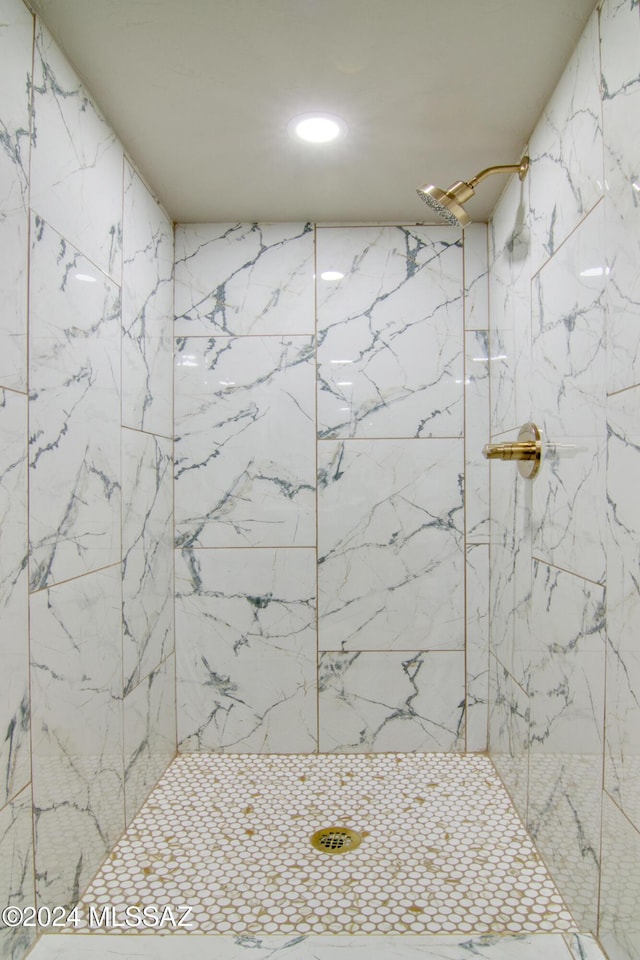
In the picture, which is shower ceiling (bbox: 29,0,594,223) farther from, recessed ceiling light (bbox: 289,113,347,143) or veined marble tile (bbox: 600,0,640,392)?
veined marble tile (bbox: 600,0,640,392)

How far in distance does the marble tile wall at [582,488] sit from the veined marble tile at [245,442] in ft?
2.37

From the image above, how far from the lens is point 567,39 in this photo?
1.25m

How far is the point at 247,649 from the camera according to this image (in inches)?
83.0

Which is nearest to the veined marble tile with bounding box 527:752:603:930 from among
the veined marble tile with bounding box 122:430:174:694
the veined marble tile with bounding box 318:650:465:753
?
the veined marble tile with bounding box 318:650:465:753

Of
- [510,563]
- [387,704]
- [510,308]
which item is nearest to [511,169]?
[510,308]

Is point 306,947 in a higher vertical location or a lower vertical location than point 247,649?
lower

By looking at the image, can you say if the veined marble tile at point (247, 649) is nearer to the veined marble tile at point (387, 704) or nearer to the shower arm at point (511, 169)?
the veined marble tile at point (387, 704)

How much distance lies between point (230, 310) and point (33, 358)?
1048 millimetres

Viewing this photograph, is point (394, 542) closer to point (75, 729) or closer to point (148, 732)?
point (148, 732)

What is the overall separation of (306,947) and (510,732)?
86 centimetres

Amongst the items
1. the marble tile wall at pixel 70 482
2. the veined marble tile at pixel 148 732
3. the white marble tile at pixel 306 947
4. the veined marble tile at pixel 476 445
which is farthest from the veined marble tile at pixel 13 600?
the veined marble tile at pixel 476 445

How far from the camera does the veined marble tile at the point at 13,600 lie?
1.06m

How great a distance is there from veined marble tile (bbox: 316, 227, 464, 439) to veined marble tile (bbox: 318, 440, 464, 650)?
100mm

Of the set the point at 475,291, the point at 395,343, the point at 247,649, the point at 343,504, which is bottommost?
the point at 247,649
